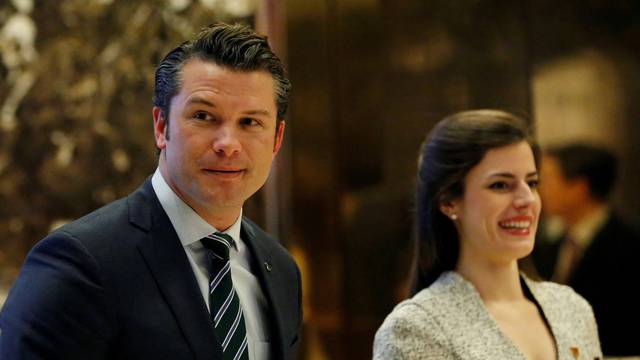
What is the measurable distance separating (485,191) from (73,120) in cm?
275

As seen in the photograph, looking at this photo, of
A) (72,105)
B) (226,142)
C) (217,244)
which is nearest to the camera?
(226,142)

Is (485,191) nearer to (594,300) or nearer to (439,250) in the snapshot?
(439,250)

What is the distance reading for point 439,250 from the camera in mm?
2789

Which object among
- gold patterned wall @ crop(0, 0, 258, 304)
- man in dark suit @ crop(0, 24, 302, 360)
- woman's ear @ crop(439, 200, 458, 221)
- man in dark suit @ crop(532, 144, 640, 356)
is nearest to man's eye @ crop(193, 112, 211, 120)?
man in dark suit @ crop(0, 24, 302, 360)

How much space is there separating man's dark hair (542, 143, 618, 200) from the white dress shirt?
3.44 meters

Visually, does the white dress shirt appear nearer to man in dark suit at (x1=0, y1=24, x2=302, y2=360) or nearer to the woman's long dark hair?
man in dark suit at (x1=0, y1=24, x2=302, y2=360)

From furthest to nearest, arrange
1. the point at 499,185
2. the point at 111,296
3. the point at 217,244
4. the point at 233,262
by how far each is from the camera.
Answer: the point at 499,185, the point at 233,262, the point at 217,244, the point at 111,296

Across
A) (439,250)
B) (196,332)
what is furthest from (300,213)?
(196,332)

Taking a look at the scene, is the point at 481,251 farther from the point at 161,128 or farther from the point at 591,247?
the point at 591,247

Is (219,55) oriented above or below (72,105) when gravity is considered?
above

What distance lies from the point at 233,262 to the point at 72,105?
291 centimetres

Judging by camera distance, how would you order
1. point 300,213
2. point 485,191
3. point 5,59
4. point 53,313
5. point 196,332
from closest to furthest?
1. point 53,313
2. point 196,332
3. point 485,191
4. point 5,59
5. point 300,213

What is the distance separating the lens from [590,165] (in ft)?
17.1

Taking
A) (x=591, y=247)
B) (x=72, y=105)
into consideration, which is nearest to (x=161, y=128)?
(x=72, y=105)
